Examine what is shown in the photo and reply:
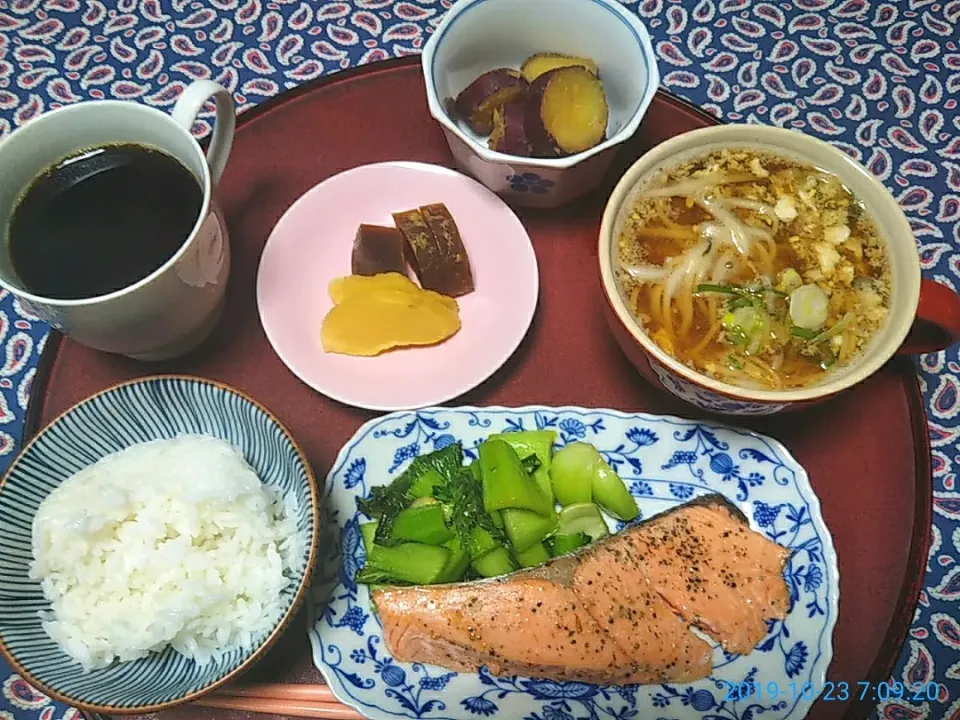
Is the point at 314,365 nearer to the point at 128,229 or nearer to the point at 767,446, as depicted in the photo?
the point at 128,229

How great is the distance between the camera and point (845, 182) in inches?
52.9

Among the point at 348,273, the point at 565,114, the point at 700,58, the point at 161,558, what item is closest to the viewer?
the point at 161,558

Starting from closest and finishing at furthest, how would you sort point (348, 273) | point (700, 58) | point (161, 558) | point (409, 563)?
1. point (161, 558)
2. point (409, 563)
3. point (348, 273)
4. point (700, 58)

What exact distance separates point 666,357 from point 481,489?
39cm

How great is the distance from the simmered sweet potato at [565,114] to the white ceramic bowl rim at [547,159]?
29 mm

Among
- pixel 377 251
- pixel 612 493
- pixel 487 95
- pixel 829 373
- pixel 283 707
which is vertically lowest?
pixel 283 707

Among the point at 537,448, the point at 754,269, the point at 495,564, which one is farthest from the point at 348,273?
the point at 754,269

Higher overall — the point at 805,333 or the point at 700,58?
the point at 700,58

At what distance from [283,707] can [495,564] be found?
1.31ft

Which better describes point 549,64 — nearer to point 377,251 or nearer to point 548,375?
point 377,251

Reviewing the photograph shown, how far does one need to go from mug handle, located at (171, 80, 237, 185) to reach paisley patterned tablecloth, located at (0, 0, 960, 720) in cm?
44

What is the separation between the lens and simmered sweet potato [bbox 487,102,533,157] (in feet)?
4.75

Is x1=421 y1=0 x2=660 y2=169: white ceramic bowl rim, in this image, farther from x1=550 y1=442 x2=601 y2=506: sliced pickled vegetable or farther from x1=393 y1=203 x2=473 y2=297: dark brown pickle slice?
x1=550 y1=442 x2=601 y2=506: sliced pickled vegetable

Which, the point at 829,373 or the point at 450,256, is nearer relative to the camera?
the point at 829,373
